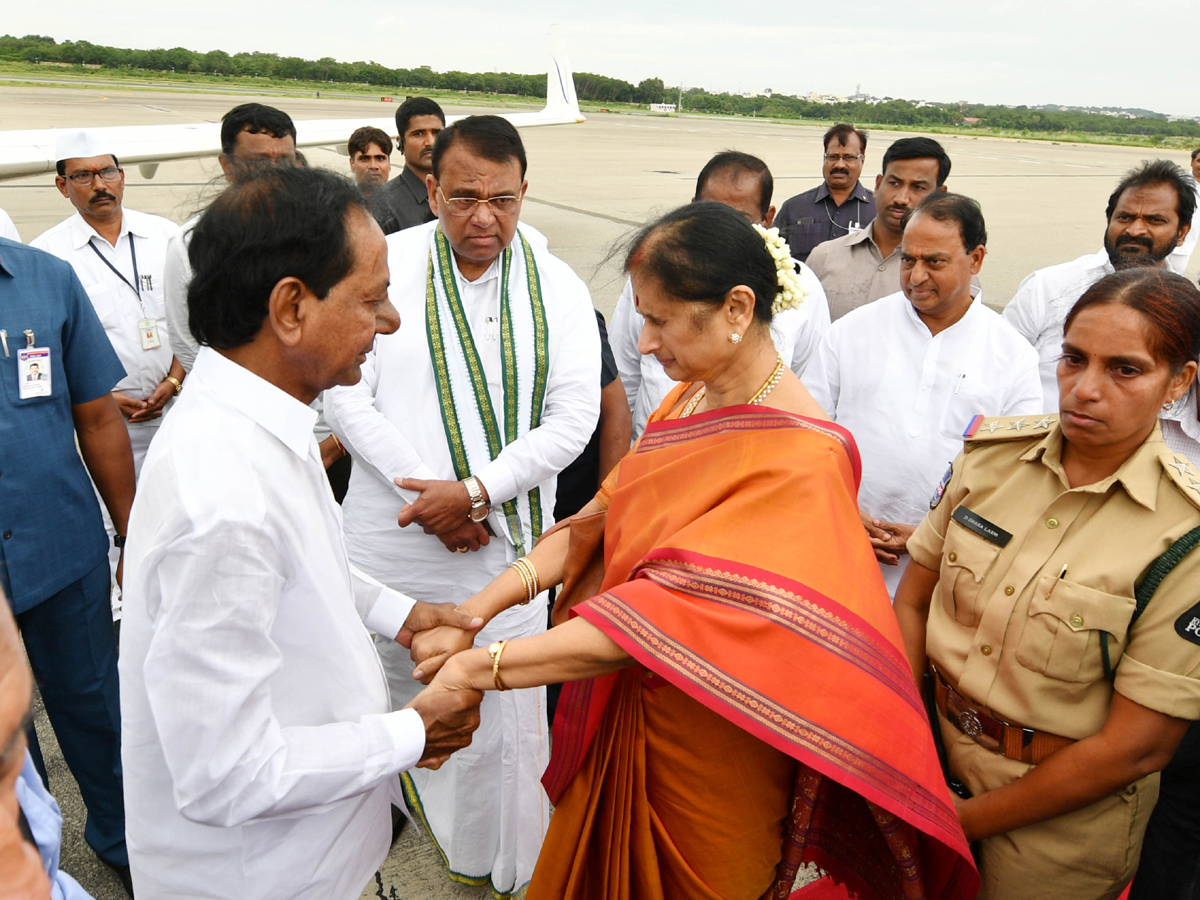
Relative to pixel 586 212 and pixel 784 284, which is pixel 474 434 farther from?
pixel 586 212

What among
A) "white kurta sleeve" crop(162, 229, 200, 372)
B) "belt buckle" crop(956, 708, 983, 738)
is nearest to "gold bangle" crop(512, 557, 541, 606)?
"belt buckle" crop(956, 708, 983, 738)

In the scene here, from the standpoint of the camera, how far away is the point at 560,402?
301 cm

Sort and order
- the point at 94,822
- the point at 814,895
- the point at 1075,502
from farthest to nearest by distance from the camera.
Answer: the point at 94,822 < the point at 814,895 < the point at 1075,502

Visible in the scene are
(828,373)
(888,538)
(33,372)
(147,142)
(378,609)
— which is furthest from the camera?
(147,142)

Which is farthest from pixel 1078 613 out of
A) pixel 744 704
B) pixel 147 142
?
pixel 147 142

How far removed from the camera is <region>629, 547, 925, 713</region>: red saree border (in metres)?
1.70

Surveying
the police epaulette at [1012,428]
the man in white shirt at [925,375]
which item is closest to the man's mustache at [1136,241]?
the man in white shirt at [925,375]

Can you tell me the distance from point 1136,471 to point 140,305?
14.7ft

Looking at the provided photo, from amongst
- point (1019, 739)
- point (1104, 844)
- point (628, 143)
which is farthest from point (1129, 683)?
point (628, 143)

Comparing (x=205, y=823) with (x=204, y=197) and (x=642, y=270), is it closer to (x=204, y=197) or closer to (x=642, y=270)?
(x=204, y=197)

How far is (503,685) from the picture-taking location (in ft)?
6.23

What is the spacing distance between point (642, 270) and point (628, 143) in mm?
36455

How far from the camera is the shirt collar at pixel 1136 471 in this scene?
1.79 meters

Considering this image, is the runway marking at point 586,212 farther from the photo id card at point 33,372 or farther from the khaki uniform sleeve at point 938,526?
the khaki uniform sleeve at point 938,526
